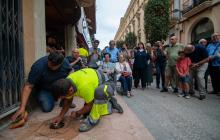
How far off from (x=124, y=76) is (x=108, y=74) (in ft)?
1.65

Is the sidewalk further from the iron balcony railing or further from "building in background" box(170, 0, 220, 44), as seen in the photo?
the iron balcony railing

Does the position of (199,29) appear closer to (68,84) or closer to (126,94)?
(126,94)

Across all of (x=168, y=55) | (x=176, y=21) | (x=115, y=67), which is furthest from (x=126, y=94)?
(x=176, y=21)

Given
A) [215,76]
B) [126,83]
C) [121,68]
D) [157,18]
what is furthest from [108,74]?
[157,18]

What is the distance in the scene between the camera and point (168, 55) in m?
8.52

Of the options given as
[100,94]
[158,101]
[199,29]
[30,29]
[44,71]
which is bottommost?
[158,101]

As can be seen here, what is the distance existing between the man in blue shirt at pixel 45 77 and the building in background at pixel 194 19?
1668 centimetres

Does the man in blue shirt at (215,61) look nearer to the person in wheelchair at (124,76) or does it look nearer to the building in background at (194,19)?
the person in wheelchair at (124,76)

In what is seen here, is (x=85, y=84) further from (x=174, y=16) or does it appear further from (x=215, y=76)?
(x=174, y=16)

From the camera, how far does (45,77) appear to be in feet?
16.6

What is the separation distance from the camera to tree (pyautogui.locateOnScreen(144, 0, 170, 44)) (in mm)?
26734

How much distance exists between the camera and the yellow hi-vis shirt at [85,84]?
13.1 ft

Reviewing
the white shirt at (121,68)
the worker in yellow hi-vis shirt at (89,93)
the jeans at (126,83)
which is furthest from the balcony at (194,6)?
the worker in yellow hi-vis shirt at (89,93)

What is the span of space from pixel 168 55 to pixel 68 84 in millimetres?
5391
